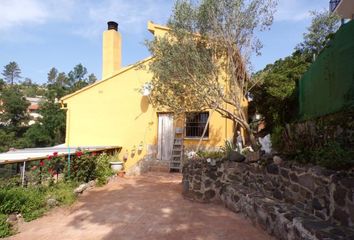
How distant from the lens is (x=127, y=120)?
14219mm

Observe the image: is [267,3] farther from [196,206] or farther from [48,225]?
[48,225]

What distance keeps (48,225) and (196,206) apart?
3367 mm

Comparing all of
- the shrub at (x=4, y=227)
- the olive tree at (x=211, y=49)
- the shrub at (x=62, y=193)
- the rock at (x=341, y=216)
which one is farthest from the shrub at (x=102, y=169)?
the rock at (x=341, y=216)

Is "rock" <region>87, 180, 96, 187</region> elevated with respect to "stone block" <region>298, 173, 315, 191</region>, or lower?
lower

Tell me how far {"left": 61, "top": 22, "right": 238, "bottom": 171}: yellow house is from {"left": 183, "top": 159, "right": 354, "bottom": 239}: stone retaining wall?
478 centimetres

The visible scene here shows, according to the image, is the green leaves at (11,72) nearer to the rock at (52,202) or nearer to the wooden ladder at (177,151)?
the wooden ladder at (177,151)

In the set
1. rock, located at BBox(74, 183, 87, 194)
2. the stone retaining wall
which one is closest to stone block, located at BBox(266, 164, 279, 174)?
the stone retaining wall

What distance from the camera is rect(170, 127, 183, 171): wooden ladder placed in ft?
41.9

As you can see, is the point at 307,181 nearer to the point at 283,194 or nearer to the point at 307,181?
the point at 307,181

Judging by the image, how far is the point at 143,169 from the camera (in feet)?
42.5

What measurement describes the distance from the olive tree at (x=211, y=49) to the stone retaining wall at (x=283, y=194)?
2.50m

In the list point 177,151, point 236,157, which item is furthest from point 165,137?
point 236,157

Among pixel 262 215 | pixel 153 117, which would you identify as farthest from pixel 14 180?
pixel 153 117

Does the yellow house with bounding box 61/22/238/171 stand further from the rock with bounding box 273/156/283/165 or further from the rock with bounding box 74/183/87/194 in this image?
the rock with bounding box 273/156/283/165
